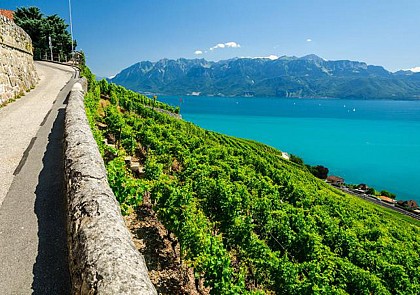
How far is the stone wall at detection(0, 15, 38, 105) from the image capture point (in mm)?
23169

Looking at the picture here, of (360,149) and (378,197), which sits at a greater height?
(378,197)

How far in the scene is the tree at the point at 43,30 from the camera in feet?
180

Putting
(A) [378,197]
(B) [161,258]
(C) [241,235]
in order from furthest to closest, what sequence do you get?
(A) [378,197] < (C) [241,235] < (B) [161,258]

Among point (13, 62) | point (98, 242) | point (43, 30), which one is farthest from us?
point (43, 30)

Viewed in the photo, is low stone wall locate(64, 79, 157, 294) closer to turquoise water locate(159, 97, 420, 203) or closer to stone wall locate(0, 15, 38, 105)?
stone wall locate(0, 15, 38, 105)

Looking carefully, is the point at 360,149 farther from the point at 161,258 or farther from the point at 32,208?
the point at 32,208

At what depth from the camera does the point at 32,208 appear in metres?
9.60

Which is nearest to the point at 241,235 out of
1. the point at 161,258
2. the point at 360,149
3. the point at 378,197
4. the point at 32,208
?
the point at 161,258

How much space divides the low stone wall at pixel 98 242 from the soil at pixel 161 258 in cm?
435

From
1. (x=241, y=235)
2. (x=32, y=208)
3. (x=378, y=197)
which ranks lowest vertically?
(x=378, y=197)

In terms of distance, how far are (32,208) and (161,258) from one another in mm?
5031

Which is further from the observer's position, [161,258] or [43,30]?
[43,30]

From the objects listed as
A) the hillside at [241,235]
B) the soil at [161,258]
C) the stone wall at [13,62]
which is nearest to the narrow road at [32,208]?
the hillside at [241,235]

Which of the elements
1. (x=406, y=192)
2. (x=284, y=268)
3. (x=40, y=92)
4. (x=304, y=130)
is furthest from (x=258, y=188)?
(x=304, y=130)
